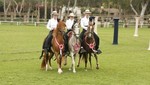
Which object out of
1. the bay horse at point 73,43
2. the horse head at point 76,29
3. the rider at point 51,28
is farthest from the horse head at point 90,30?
the rider at point 51,28

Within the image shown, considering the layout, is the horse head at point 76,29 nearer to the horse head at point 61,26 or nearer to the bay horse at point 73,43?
the bay horse at point 73,43

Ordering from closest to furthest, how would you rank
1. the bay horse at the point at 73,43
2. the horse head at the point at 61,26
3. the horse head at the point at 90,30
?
the horse head at the point at 61,26
the bay horse at the point at 73,43
the horse head at the point at 90,30

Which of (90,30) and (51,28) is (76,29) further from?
(51,28)

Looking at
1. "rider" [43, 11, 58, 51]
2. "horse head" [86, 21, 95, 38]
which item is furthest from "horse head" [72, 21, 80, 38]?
"rider" [43, 11, 58, 51]

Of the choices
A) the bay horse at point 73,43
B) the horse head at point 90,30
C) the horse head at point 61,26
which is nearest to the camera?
the horse head at point 61,26

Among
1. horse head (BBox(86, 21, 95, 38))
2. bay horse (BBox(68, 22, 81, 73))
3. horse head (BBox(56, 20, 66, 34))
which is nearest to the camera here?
horse head (BBox(56, 20, 66, 34))

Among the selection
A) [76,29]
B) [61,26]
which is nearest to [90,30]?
[76,29]

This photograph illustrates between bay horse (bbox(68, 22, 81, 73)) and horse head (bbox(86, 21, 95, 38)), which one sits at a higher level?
horse head (bbox(86, 21, 95, 38))

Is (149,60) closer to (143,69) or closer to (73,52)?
(143,69)

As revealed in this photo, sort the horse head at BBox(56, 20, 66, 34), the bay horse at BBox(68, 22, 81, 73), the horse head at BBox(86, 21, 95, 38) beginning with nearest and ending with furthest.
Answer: the horse head at BBox(56, 20, 66, 34)
the bay horse at BBox(68, 22, 81, 73)
the horse head at BBox(86, 21, 95, 38)

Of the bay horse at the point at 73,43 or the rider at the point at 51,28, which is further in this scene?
the rider at the point at 51,28

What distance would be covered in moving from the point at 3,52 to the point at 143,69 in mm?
8277

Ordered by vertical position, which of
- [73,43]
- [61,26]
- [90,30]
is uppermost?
[61,26]

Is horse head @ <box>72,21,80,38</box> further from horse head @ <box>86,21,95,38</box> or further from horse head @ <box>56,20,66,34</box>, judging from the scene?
horse head @ <box>86,21,95,38</box>
